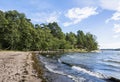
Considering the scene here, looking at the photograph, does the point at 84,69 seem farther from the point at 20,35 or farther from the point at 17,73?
the point at 20,35

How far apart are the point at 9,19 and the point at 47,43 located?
86.0 ft

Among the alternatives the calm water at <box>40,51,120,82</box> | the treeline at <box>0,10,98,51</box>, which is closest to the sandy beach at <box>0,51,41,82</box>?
the calm water at <box>40,51,120,82</box>

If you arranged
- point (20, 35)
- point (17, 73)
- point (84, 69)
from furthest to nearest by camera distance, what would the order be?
1. point (20, 35)
2. point (84, 69)
3. point (17, 73)

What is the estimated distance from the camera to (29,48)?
96.0 meters

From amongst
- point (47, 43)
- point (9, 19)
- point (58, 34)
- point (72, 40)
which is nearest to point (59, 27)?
point (58, 34)

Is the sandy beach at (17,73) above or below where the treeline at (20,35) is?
below

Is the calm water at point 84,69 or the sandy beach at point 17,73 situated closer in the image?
the sandy beach at point 17,73

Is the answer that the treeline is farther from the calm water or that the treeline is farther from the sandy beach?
the sandy beach

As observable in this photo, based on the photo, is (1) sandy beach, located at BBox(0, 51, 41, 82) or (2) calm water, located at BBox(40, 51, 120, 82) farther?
(2) calm water, located at BBox(40, 51, 120, 82)

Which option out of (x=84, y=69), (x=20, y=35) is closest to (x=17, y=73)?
(x=84, y=69)

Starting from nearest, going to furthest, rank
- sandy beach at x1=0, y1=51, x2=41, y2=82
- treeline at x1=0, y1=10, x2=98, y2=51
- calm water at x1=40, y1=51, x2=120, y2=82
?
sandy beach at x1=0, y1=51, x2=41, y2=82 < calm water at x1=40, y1=51, x2=120, y2=82 < treeline at x1=0, y1=10, x2=98, y2=51

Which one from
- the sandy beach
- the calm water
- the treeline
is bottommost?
the calm water

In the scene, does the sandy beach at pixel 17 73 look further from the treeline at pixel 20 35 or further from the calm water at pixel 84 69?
the treeline at pixel 20 35

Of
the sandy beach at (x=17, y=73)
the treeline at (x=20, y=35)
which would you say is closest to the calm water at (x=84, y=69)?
the sandy beach at (x=17, y=73)
